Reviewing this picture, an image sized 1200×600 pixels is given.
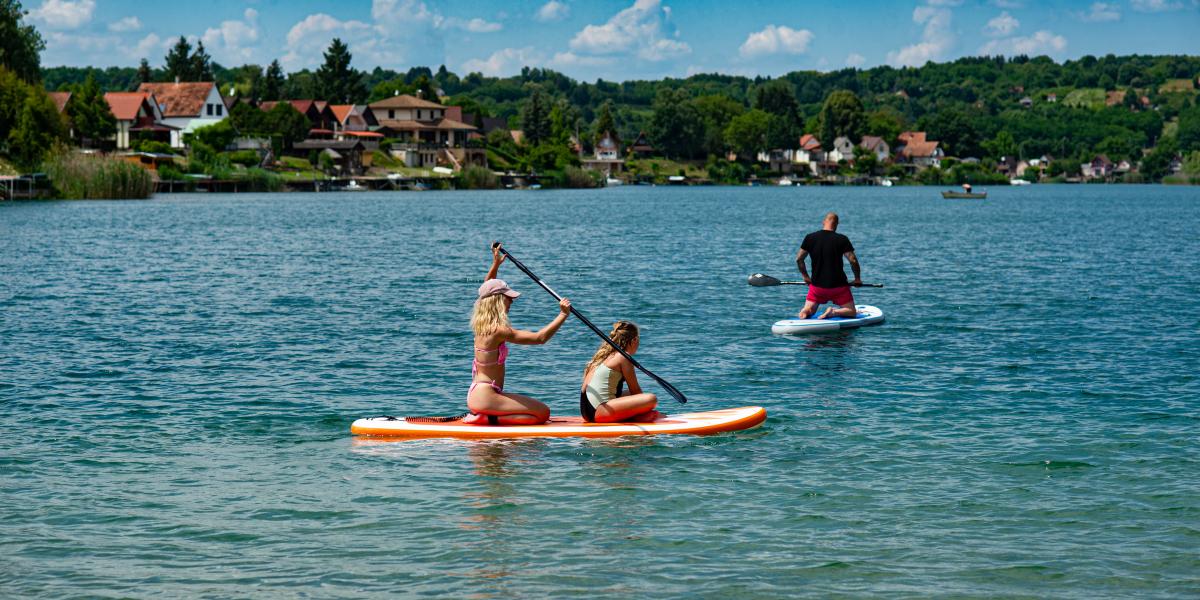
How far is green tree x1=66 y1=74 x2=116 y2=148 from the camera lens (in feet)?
374

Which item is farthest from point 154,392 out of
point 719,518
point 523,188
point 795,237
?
point 523,188

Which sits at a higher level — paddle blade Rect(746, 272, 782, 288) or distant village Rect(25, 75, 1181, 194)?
distant village Rect(25, 75, 1181, 194)

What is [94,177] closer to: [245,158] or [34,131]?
[34,131]

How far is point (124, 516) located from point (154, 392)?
760 cm

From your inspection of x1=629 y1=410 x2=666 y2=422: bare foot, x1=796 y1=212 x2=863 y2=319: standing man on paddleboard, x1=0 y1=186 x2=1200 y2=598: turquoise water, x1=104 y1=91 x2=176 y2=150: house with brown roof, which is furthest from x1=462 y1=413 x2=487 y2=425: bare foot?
x1=104 y1=91 x2=176 y2=150: house with brown roof

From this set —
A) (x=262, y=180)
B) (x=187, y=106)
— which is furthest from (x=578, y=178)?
(x=262, y=180)

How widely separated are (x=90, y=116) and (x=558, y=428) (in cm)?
11017

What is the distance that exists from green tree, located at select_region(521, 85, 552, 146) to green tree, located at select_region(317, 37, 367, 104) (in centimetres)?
2633

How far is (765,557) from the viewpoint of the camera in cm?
1188

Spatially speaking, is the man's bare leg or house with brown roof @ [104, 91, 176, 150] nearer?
the man's bare leg

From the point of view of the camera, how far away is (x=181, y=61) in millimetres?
178375

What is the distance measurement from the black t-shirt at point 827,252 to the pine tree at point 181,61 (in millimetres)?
167289

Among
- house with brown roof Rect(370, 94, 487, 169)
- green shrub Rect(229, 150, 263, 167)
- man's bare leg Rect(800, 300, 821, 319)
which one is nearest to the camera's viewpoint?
man's bare leg Rect(800, 300, 821, 319)

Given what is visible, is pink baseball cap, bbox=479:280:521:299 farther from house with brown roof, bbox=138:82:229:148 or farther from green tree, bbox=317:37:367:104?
green tree, bbox=317:37:367:104
